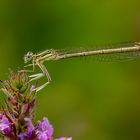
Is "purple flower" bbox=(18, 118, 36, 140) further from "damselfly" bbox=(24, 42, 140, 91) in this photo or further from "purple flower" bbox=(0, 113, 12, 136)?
"damselfly" bbox=(24, 42, 140, 91)

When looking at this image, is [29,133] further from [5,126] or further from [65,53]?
[65,53]

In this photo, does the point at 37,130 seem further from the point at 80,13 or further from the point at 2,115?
the point at 80,13

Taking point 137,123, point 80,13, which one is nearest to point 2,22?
point 80,13

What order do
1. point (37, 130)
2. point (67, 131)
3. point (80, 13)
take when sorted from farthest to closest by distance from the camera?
point (80, 13), point (67, 131), point (37, 130)

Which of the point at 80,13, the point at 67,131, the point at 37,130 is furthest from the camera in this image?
the point at 80,13

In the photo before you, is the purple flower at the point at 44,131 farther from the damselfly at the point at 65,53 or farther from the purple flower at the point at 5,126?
the damselfly at the point at 65,53

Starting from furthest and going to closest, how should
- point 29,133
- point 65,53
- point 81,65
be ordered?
point 81,65, point 65,53, point 29,133

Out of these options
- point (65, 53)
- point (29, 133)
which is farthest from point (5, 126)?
point (65, 53)

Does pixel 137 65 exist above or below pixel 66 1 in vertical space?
below

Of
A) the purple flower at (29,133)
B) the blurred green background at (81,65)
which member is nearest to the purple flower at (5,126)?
the purple flower at (29,133)
